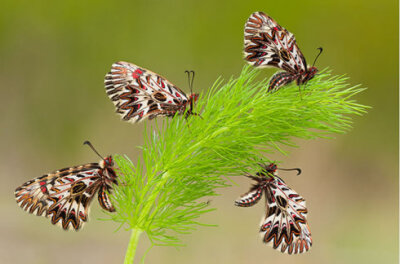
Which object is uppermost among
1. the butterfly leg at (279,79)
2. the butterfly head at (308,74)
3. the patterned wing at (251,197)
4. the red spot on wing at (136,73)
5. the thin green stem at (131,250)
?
the butterfly head at (308,74)

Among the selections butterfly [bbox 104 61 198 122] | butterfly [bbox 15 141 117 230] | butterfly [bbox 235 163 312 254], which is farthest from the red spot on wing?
butterfly [bbox 235 163 312 254]

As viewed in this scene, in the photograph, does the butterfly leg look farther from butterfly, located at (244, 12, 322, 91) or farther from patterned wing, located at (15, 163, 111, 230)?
patterned wing, located at (15, 163, 111, 230)

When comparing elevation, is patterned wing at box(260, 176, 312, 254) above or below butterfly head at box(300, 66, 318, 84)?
below

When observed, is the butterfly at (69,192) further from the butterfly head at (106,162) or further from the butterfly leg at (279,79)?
the butterfly leg at (279,79)

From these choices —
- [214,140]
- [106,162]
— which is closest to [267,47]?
[214,140]

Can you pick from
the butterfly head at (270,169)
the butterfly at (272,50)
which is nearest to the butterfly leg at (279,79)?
the butterfly at (272,50)

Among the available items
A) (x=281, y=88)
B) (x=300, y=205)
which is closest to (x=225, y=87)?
(x=281, y=88)
